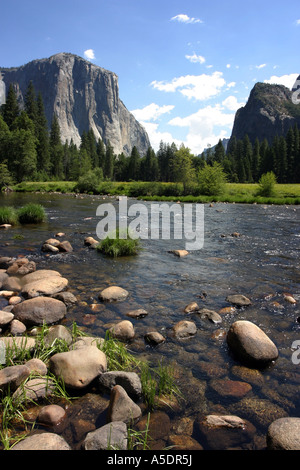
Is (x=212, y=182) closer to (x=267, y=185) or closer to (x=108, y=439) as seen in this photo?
(x=267, y=185)

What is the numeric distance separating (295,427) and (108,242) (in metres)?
8.90

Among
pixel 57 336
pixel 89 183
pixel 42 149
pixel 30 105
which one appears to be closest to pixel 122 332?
pixel 57 336

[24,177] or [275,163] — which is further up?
[275,163]

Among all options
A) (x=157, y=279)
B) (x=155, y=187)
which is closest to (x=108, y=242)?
(x=157, y=279)

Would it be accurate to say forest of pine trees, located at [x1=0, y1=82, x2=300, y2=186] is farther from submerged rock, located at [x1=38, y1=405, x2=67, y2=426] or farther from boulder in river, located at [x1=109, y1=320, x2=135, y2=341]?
submerged rock, located at [x1=38, y1=405, x2=67, y2=426]

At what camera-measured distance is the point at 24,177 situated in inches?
2405

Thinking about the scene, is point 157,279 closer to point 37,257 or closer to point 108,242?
point 108,242

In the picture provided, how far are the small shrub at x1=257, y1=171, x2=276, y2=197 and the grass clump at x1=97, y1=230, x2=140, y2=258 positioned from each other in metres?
40.0

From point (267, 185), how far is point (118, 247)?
41.0 m

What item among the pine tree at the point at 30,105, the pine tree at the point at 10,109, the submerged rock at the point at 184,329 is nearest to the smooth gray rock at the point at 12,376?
the submerged rock at the point at 184,329

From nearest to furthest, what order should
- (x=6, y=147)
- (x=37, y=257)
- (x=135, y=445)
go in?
(x=135, y=445), (x=37, y=257), (x=6, y=147)

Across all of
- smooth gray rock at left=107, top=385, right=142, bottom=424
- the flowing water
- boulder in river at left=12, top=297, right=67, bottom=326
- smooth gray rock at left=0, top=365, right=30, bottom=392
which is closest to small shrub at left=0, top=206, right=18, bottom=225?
the flowing water

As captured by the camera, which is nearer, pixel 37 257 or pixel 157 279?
pixel 157 279

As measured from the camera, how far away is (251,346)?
4398 mm
